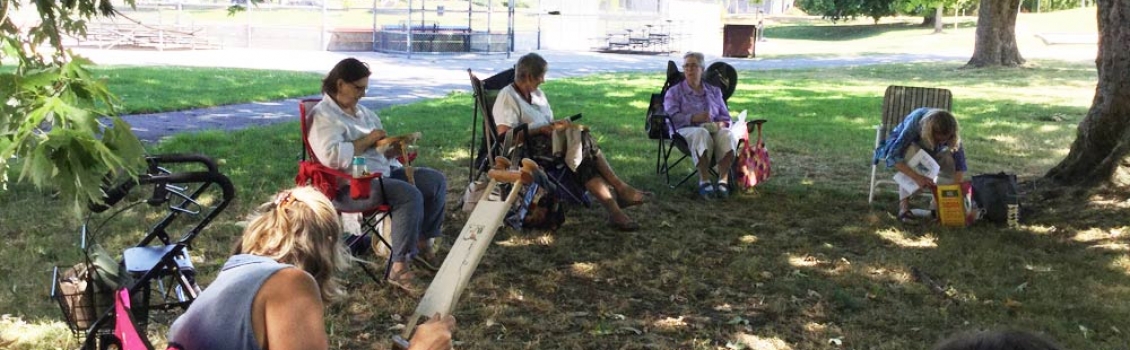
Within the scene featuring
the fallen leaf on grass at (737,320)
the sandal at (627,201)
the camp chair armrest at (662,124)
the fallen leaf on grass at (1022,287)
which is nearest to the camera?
the fallen leaf on grass at (737,320)

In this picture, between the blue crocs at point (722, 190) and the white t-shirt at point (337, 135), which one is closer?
the white t-shirt at point (337, 135)

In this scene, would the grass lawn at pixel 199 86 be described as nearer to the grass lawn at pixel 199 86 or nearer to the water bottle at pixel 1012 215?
the grass lawn at pixel 199 86

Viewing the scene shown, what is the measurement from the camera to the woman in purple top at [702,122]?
7.17m

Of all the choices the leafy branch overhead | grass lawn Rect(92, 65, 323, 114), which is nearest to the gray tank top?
the leafy branch overhead

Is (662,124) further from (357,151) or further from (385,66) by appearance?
(385,66)

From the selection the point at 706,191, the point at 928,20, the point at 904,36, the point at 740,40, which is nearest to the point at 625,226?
the point at 706,191

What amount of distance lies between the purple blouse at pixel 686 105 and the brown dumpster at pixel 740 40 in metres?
22.3

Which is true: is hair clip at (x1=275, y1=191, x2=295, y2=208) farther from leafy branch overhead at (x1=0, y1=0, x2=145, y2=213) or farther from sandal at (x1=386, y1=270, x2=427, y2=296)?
sandal at (x1=386, y1=270, x2=427, y2=296)

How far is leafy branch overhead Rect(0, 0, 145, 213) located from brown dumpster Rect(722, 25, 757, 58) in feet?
90.5

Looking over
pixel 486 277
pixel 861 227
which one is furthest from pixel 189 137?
pixel 861 227

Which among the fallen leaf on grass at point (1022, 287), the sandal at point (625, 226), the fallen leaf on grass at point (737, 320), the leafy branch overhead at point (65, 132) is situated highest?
the leafy branch overhead at point (65, 132)

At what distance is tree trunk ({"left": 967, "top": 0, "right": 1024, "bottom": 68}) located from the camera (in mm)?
21688

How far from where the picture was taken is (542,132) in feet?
20.3

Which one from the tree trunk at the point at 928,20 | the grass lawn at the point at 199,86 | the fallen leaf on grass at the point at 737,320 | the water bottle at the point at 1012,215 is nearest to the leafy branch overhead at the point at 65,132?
the fallen leaf on grass at the point at 737,320
